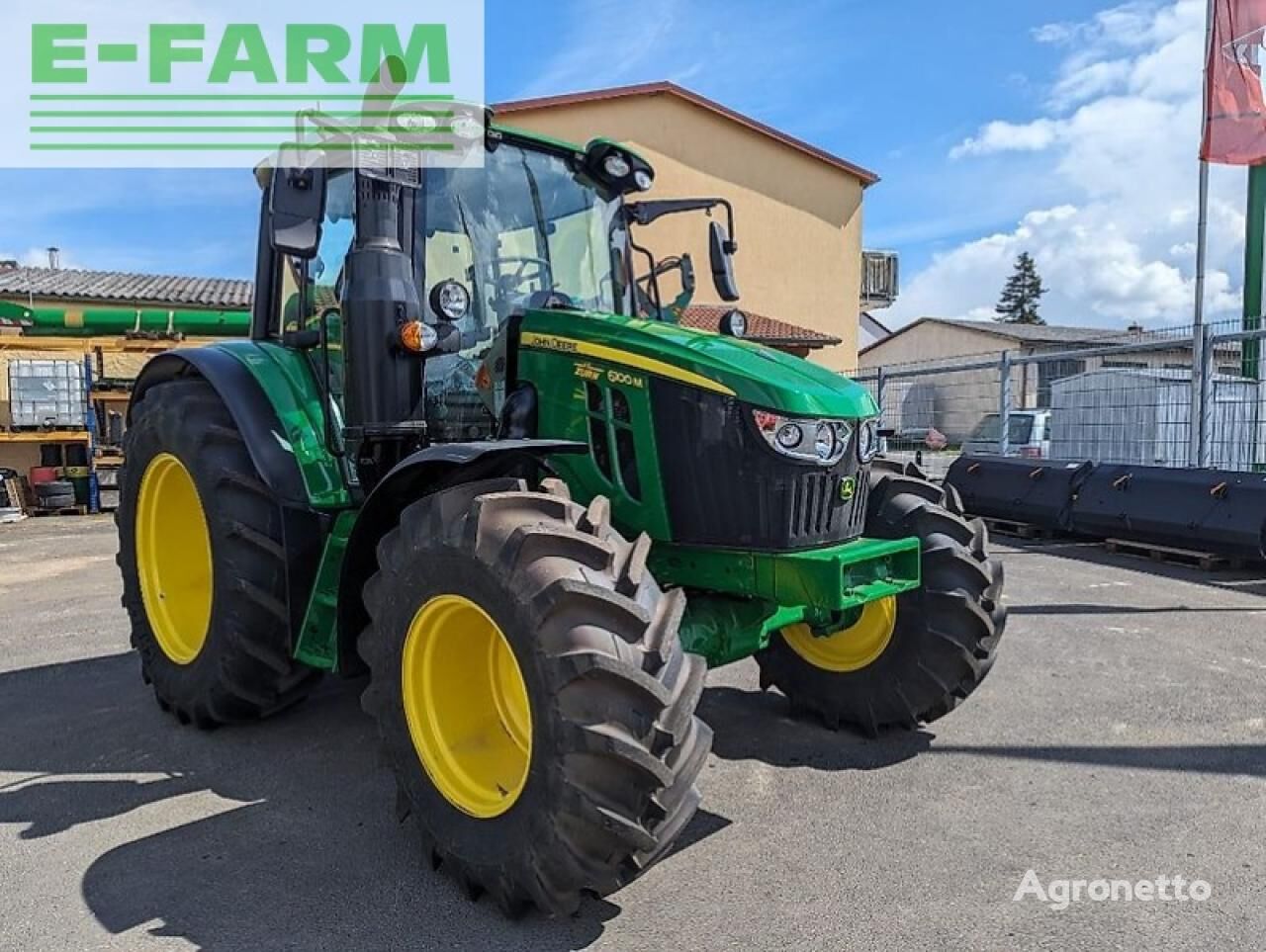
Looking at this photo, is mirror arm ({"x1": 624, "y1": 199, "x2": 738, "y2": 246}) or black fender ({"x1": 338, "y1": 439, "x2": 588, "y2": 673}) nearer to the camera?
black fender ({"x1": 338, "y1": 439, "x2": 588, "y2": 673})

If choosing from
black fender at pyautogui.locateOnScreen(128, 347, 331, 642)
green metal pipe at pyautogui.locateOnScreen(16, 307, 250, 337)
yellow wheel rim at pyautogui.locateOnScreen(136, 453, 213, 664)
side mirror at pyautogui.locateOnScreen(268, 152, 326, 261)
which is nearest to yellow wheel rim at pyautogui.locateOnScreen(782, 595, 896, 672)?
black fender at pyautogui.locateOnScreen(128, 347, 331, 642)

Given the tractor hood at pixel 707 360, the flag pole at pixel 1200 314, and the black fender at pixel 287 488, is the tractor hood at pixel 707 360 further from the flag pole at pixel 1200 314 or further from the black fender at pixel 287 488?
the flag pole at pixel 1200 314

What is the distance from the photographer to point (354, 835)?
332 cm

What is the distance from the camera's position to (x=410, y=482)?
3.30 m

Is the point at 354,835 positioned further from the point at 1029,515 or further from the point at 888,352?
the point at 888,352

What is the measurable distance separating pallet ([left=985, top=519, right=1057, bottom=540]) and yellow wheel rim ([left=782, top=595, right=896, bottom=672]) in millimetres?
6443

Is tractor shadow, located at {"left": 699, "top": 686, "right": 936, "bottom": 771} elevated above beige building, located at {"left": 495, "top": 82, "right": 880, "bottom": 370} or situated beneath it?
situated beneath

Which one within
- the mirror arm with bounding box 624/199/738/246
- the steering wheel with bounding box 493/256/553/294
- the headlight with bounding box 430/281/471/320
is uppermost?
the mirror arm with bounding box 624/199/738/246

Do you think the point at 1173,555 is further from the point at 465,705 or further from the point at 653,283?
the point at 465,705

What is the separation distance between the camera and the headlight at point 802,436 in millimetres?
3162

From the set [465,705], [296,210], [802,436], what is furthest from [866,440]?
[296,210]

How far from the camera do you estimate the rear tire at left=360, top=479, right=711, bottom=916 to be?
2.49 meters

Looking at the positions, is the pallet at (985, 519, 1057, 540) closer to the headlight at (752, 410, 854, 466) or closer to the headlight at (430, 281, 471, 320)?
the headlight at (752, 410, 854, 466)

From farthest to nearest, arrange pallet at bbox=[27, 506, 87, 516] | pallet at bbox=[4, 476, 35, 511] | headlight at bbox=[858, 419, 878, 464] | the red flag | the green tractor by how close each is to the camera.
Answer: pallet at bbox=[27, 506, 87, 516] < pallet at bbox=[4, 476, 35, 511] < the red flag < headlight at bbox=[858, 419, 878, 464] < the green tractor
